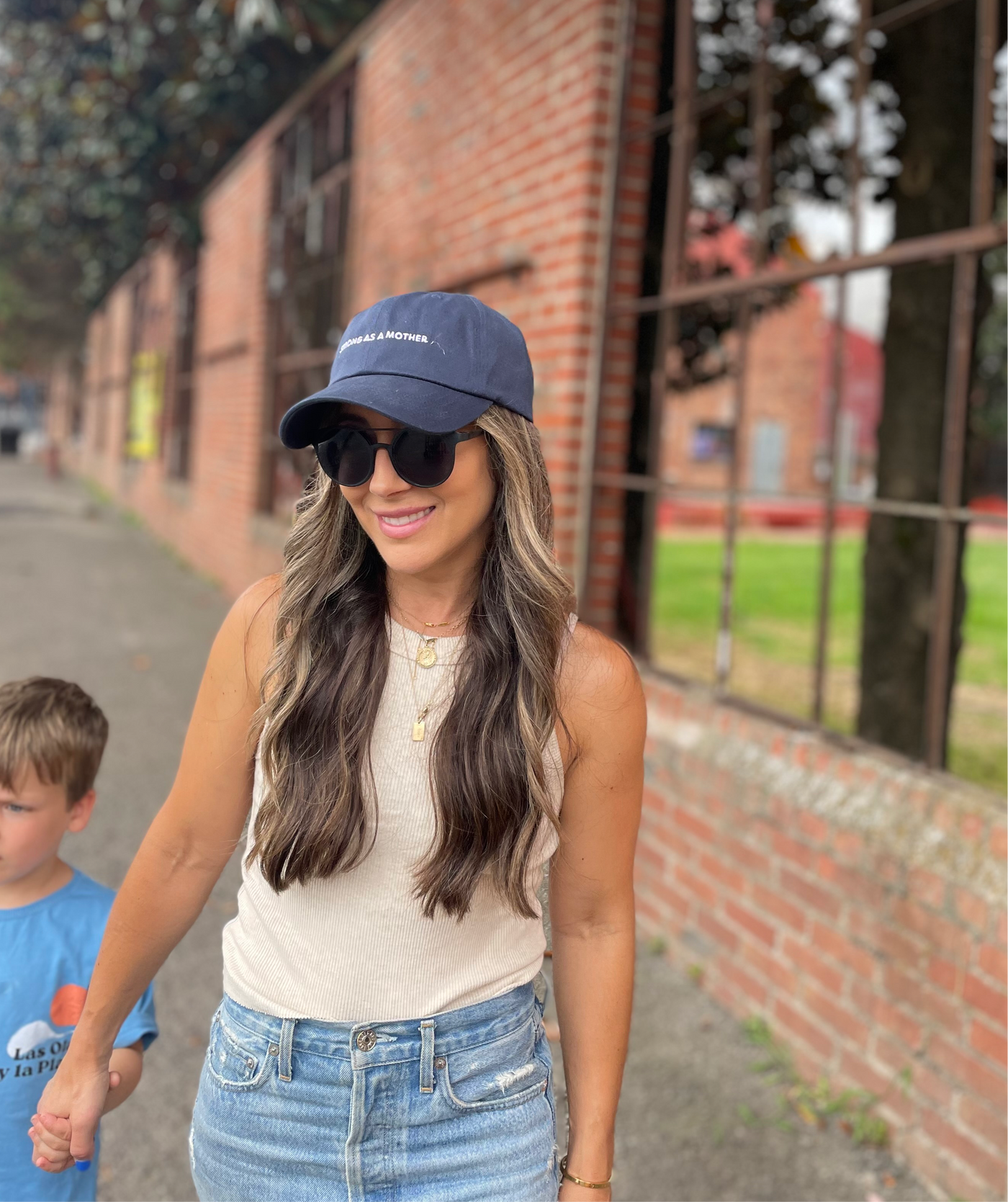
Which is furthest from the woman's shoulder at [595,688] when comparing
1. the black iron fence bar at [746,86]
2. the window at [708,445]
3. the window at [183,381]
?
the window at [708,445]

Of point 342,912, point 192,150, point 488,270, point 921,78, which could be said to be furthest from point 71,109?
point 342,912

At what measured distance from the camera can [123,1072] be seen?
1687 mm

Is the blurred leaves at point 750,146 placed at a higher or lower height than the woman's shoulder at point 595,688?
higher

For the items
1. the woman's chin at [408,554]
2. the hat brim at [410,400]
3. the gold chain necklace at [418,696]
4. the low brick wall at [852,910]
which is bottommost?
the low brick wall at [852,910]

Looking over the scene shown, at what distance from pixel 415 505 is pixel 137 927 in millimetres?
685

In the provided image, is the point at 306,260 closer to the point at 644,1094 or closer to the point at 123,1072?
the point at 644,1094

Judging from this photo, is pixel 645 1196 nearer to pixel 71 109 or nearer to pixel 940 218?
pixel 940 218

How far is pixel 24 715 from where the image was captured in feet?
6.22

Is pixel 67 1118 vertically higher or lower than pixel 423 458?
lower

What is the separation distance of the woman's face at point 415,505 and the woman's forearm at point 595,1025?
Result: 569mm

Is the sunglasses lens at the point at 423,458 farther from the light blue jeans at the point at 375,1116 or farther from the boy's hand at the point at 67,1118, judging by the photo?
the boy's hand at the point at 67,1118

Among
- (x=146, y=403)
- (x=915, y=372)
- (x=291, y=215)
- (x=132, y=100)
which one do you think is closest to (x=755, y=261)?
(x=915, y=372)

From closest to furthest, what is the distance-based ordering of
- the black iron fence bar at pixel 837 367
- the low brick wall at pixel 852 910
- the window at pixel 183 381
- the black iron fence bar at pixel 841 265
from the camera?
the low brick wall at pixel 852 910 → the black iron fence bar at pixel 841 265 → the black iron fence bar at pixel 837 367 → the window at pixel 183 381

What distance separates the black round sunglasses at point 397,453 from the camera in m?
1.45
